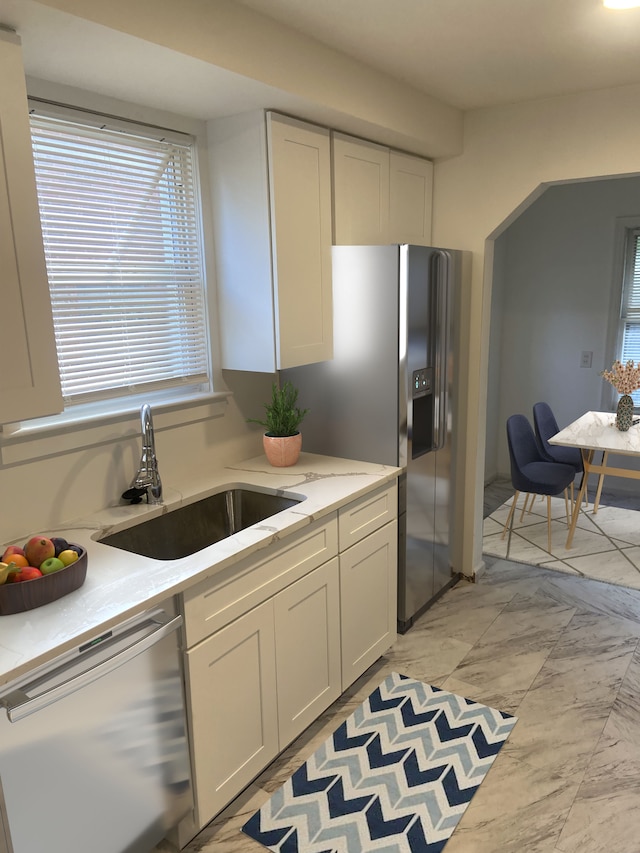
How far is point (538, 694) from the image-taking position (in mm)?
2625

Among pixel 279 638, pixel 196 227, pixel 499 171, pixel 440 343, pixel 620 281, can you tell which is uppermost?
pixel 499 171

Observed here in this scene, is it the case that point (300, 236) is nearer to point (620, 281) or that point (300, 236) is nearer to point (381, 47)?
point (381, 47)

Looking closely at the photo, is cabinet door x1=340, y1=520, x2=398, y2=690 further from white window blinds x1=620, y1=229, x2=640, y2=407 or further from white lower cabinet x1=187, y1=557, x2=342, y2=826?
white window blinds x1=620, y1=229, x2=640, y2=407

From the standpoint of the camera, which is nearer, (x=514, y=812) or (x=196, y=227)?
(x=514, y=812)

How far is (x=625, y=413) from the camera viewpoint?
4012 mm

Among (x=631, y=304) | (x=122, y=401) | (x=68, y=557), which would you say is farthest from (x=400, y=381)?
(x=631, y=304)

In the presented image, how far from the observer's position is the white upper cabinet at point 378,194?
2.71 meters

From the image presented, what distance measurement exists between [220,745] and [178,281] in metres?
1.68

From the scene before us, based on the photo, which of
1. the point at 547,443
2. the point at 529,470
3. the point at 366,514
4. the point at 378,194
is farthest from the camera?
the point at 547,443

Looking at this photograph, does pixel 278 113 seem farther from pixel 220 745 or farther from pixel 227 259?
pixel 220 745

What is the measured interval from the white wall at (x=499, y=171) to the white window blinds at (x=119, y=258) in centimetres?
147

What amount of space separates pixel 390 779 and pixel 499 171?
2.77 meters

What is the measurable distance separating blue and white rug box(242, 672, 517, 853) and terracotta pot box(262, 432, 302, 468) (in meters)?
1.04

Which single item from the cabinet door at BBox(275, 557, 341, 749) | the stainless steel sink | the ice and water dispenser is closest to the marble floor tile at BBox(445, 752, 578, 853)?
the cabinet door at BBox(275, 557, 341, 749)
